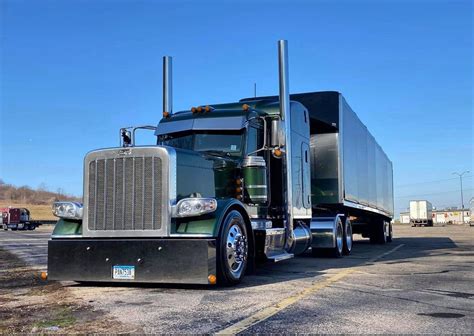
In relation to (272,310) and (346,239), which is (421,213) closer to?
(346,239)

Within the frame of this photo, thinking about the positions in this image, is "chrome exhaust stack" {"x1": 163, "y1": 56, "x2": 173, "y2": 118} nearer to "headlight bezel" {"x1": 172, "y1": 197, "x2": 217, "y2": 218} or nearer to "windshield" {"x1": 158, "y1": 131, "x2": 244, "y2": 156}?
"windshield" {"x1": 158, "y1": 131, "x2": 244, "y2": 156}

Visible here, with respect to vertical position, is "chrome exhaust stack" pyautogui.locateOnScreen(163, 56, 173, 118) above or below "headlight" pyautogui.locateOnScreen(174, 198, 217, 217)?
above

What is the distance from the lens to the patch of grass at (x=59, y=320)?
484 cm

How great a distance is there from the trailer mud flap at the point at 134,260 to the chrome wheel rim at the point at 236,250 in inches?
21.1

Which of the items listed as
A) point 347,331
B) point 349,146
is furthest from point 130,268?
point 349,146

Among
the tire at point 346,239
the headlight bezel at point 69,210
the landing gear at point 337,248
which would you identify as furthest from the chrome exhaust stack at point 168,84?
the tire at point 346,239

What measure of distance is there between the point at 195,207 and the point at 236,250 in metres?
1.08

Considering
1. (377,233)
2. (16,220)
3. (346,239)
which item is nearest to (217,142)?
(346,239)

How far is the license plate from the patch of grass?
4.35ft

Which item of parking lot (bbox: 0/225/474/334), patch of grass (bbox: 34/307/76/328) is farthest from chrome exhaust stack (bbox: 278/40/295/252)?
patch of grass (bbox: 34/307/76/328)

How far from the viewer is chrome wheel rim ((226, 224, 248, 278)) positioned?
23.7 feet

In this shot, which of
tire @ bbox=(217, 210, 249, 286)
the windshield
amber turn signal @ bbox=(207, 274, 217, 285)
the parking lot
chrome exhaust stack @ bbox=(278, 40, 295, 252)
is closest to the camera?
the parking lot

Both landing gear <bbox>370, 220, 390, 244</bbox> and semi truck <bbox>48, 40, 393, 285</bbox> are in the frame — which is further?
landing gear <bbox>370, 220, 390, 244</bbox>

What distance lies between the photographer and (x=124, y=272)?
22.5 feet
